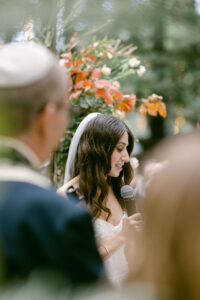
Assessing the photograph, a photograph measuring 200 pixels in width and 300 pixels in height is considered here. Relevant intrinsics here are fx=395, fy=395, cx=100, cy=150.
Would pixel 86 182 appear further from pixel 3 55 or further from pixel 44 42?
pixel 3 55

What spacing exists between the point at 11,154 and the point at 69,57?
89.1 inches

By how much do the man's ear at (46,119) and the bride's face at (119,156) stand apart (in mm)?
1750

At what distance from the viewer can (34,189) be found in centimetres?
102

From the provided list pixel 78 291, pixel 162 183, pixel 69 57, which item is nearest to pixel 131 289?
pixel 78 291

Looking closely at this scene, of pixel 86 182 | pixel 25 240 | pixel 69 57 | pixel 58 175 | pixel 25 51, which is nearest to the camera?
pixel 25 240

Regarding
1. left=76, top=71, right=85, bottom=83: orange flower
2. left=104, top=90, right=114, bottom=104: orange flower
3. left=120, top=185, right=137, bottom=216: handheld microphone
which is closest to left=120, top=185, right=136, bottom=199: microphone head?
left=120, top=185, right=137, bottom=216: handheld microphone

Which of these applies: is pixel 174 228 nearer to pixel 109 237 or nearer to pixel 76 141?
pixel 109 237

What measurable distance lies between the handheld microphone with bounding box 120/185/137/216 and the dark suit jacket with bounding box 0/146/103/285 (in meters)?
1.73

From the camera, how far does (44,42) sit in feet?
11.5

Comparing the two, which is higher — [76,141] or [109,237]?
[76,141]

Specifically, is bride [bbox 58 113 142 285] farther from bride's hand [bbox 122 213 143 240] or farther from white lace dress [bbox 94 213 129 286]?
bride's hand [bbox 122 213 143 240]

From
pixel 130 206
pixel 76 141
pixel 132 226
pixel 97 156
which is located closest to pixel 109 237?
pixel 130 206

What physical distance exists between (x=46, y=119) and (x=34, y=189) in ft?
0.66

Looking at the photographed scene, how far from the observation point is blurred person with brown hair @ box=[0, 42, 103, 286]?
38.0 inches
